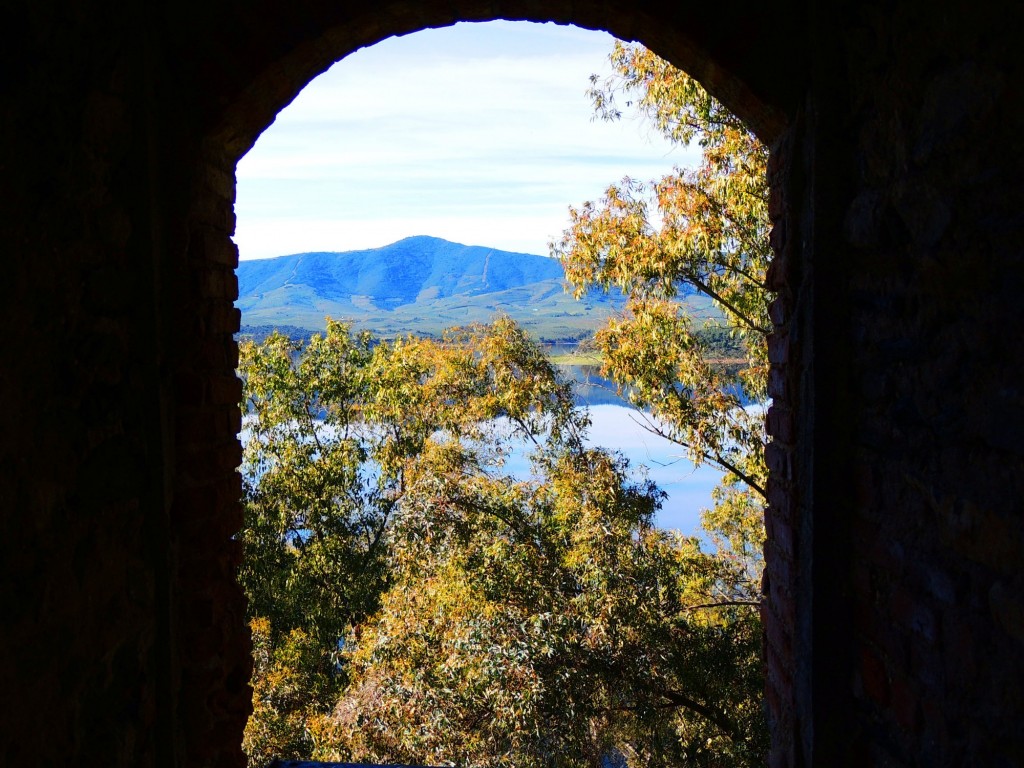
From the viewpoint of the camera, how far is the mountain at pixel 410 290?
1060 cm

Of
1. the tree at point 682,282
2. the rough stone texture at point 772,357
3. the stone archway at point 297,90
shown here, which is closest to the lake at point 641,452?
the tree at point 682,282

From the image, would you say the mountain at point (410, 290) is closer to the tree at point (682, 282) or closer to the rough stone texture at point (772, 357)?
the tree at point (682, 282)

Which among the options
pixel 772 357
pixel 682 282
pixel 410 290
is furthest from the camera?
pixel 410 290

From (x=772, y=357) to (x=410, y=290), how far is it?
55.0m

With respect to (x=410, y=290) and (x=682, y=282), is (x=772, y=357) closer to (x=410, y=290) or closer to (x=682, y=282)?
(x=682, y=282)

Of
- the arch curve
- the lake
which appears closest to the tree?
the lake

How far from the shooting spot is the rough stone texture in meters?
1.35

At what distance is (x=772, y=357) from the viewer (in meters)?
2.28

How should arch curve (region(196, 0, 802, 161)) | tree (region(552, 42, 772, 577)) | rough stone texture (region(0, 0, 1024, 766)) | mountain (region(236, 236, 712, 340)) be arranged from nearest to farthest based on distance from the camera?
rough stone texture (region(0, 0, 1024, 766)) < arch curve (region(196, 0, 802, 161)) < tree (region(552, 42, 772, 577)) < mountain (region(236, 236, 712, 340))

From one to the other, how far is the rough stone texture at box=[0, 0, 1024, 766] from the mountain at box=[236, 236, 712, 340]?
6936 millimetres

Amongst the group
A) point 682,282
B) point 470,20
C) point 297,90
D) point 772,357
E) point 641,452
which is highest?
point 682,282

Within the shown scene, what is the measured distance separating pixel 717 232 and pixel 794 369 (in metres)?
6.38

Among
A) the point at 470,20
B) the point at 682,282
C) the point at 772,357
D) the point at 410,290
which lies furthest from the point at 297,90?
the point at 410,290

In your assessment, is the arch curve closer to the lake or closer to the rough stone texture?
the rough stone texture
